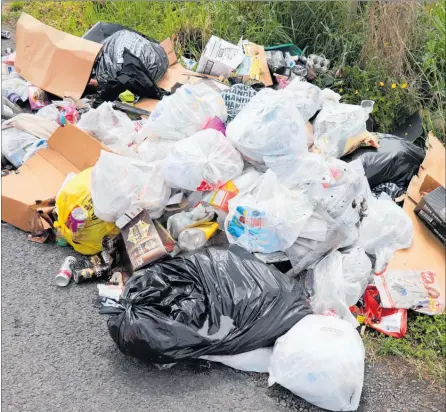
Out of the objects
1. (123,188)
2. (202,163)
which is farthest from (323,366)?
(123,188)

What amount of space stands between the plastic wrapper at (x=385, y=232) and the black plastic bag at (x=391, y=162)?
38 cm

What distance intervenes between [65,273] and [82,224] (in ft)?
0.89

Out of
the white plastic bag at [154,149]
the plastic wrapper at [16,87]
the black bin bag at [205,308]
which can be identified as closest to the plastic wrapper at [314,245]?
the black bin bag at [205,308]

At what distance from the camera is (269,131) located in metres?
3.11

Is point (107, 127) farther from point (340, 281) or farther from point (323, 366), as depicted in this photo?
point (323, 366)

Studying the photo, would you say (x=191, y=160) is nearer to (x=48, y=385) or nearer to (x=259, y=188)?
(x=259, y=188)

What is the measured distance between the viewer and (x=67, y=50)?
4.39 m

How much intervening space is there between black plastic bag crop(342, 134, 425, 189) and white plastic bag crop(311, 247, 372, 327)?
674 mm

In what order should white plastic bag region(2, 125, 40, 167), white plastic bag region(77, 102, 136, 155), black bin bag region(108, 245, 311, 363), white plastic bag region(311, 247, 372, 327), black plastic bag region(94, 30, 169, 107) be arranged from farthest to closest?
black plastic bag region(94, 30, 169, 107) → white plastic bag region(2, 125, 40, 167) → white plastic bag region(77, 102, 136, 155) → white plastic bag region(311, 247, 372, 327) → black bin bag region(108, 245, 311, 363)

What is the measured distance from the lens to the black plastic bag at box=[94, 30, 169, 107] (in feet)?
13.9

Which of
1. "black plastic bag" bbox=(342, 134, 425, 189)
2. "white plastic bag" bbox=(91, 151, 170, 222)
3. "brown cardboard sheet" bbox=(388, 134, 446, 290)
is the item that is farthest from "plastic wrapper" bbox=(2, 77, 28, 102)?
"brown cardboard sheet" bbox=(388, 134, 446, 290)

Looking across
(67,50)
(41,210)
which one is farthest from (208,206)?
(67,50)

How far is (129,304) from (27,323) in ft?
1.97

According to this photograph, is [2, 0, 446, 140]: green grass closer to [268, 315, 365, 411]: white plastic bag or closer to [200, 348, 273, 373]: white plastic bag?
[268, 315, 365, 411]: white plastic bag
